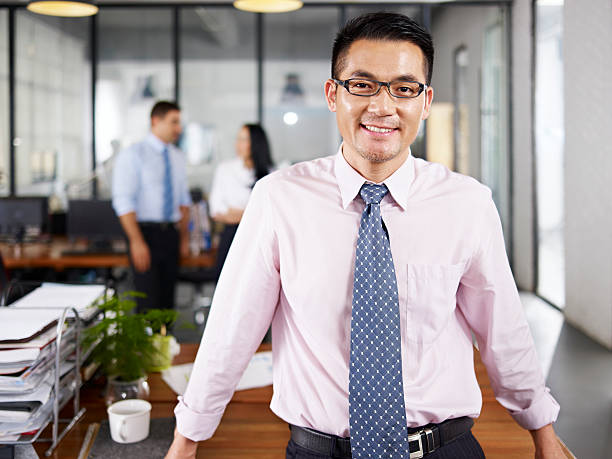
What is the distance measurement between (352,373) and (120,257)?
3.91 m

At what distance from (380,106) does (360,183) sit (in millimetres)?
169

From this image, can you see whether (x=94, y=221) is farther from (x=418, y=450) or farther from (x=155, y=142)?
(x=418, y=450)

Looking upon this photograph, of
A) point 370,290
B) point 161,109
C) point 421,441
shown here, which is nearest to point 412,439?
point 421,441

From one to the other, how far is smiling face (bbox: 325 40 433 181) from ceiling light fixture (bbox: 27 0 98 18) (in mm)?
3134

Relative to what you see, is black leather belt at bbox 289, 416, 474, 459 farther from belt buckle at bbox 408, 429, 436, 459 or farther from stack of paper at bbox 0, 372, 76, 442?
stack of paper at bbox 0, 372, 76, 442

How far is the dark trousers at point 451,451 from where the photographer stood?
1352 millimetres

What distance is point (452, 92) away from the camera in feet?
26.3

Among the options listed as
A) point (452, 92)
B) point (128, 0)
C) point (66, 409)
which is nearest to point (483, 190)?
point (66, 409)

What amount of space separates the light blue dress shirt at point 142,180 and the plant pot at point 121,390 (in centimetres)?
271

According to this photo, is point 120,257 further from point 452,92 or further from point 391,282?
point 452,92

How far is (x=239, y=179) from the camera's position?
15.7 feet

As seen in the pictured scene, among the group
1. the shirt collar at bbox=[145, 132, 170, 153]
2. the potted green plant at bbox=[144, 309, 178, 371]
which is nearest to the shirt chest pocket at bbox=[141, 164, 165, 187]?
the shirt collar at bbox=[145, 132, 170, 153]

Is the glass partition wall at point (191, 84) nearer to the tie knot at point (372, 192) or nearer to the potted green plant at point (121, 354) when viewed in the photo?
the potted green plant at point (121, 354)

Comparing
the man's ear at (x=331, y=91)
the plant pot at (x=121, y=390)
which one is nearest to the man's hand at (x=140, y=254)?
the plant pot at (x=121, y=390)
